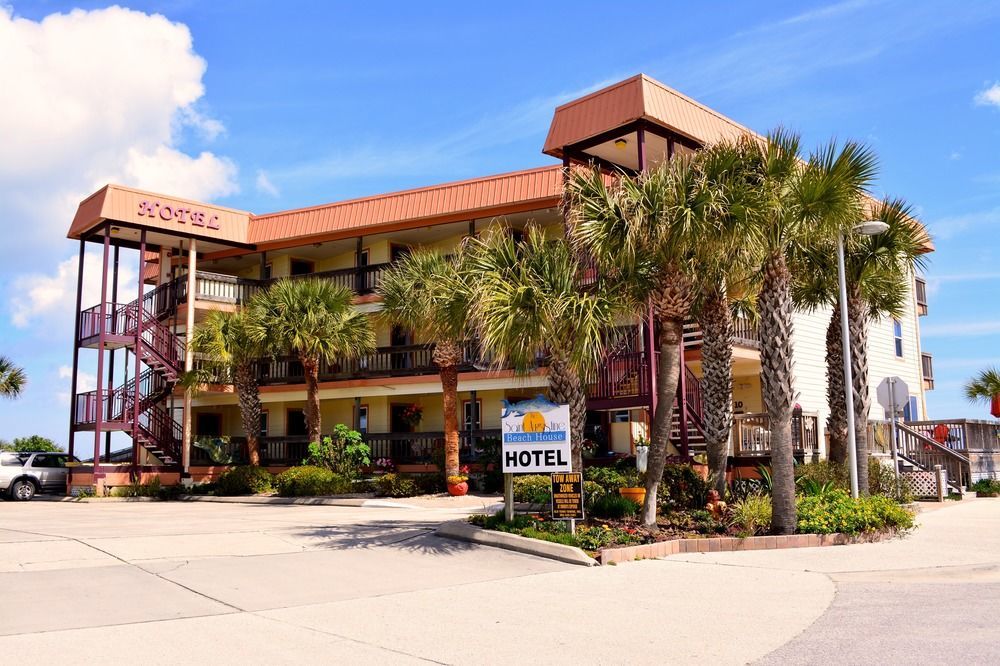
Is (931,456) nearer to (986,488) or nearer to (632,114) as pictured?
(986,488)

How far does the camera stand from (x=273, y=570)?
38.7 feet

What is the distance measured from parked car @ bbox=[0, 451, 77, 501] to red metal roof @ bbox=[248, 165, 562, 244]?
10.4 m

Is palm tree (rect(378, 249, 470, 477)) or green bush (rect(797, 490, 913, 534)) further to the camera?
palm tree (rect(378, 249, 470, 477))

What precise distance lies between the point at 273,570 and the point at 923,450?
74.7ft

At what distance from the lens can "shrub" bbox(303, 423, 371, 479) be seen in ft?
90.8

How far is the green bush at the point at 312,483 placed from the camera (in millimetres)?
26250

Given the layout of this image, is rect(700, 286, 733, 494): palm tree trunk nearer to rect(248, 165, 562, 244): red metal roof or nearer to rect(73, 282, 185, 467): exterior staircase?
rect(248, 165, 562, 244): red metal roof

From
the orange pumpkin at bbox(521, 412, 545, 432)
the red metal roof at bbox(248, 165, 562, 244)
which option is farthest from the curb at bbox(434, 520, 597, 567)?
the red metal roof at bbox(248, 165, 562, 244)

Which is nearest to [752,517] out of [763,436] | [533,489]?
[533,489]

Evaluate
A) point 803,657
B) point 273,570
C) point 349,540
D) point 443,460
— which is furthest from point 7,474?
point 803,657

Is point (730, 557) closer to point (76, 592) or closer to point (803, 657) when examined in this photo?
point (803, 657)

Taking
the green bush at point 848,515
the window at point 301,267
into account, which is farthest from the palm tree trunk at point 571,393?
the window at point 301,267

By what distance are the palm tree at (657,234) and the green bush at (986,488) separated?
17292mm

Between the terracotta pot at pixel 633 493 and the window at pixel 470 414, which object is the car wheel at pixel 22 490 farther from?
the terracotta pot at pixel 633 493
